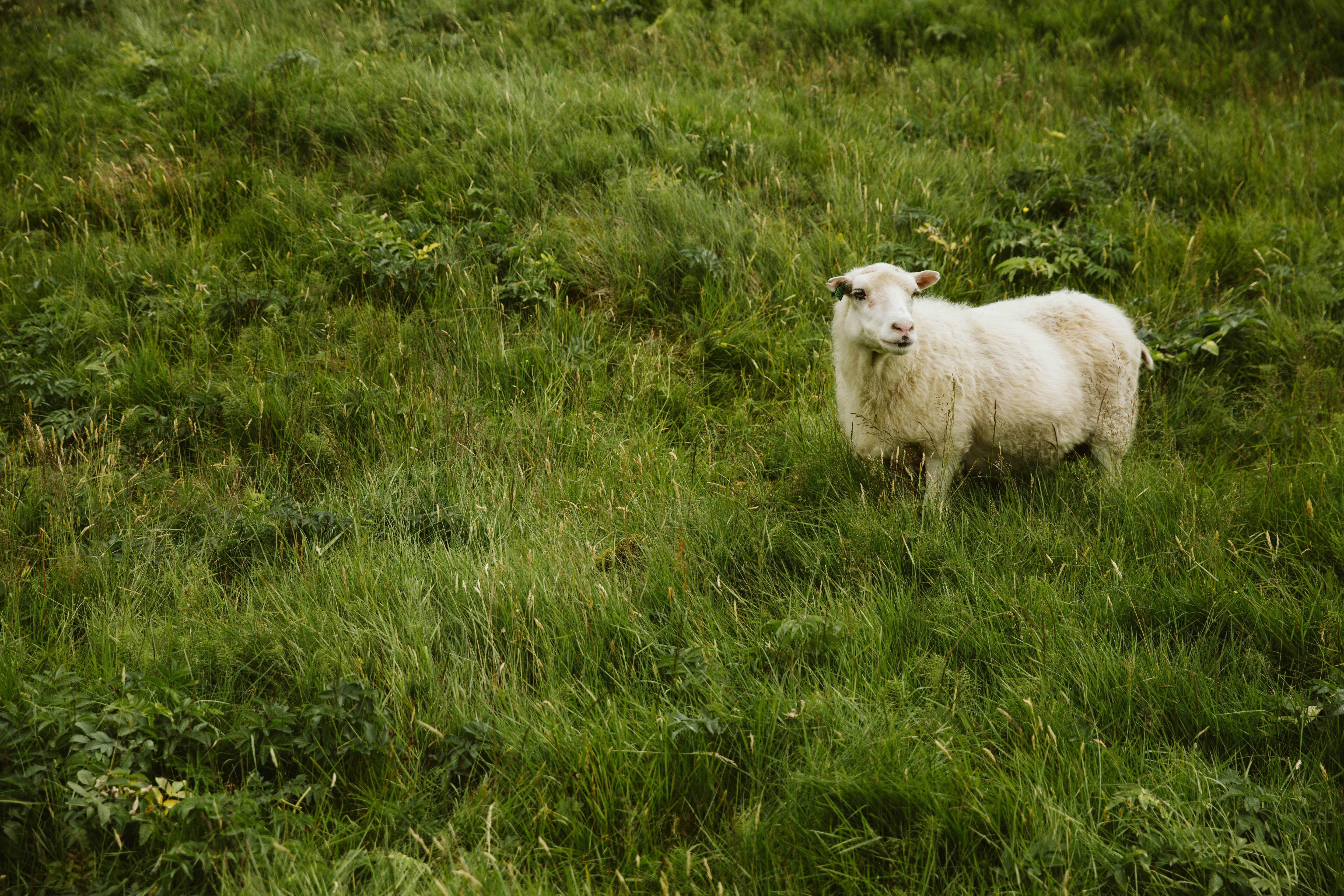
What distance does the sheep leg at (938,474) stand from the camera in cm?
418

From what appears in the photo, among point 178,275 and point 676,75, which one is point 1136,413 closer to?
point 676,75

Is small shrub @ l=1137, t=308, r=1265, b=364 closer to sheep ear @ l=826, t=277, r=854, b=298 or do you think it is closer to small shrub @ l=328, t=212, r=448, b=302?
sheep ear @ l=826, t=277, r=854, b=298

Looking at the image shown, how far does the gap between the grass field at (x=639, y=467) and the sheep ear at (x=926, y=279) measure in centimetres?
95

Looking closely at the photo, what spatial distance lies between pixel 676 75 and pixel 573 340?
3.95 m

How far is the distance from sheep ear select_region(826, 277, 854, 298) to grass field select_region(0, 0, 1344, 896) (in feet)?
2.59

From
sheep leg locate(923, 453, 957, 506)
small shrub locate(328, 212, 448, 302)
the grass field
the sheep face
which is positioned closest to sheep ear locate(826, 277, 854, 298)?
the sheep face

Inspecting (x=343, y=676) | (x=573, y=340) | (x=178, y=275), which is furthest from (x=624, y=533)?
(x=178, y=275)

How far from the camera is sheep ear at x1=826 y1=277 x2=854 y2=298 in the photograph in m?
4.35

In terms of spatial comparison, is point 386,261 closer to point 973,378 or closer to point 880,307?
point 880,307

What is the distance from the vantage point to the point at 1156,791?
2.65 meters

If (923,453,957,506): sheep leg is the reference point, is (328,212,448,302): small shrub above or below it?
above

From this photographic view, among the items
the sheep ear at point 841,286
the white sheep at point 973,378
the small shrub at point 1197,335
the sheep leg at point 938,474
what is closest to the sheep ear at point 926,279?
the white sheep at point 973,378

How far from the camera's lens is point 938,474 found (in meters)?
4.32

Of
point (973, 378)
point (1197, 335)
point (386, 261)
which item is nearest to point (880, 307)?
point (973, 378)
